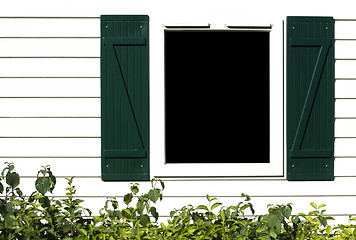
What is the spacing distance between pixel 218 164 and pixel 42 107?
1.57 m

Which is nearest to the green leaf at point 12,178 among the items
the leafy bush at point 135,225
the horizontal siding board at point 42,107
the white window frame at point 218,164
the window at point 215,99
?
the leafy bush at point 135,225

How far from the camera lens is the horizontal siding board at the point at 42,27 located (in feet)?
13.8

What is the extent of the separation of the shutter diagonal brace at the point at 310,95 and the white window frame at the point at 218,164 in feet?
0.42

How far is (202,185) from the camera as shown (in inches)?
167

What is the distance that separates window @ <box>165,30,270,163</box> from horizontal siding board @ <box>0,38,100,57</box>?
2.91 feet

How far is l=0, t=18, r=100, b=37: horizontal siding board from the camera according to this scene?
4.20 m

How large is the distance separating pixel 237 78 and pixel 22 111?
2.31 metres

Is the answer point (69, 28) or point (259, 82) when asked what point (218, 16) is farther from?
point (69, 28)

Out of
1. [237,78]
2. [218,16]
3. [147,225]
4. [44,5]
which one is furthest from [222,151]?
[44,5]

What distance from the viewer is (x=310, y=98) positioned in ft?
13.9

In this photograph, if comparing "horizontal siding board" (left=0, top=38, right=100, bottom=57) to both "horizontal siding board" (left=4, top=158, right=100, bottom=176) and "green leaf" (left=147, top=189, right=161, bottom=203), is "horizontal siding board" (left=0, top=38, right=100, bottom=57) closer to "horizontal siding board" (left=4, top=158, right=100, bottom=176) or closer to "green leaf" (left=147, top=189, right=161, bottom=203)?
"horizontal siding board" (left=4, top=158, right=100, bottom=176)

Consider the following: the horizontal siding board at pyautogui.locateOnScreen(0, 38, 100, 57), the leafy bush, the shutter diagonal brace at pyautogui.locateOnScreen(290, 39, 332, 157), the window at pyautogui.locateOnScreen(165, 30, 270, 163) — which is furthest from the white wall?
the leafy bush

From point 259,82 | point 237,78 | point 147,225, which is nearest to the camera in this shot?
point 147,225

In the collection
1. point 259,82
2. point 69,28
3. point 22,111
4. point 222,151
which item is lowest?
point 222,151
